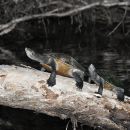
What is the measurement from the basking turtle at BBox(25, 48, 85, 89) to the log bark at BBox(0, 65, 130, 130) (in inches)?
4.0

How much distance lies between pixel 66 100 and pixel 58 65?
0.69 meters

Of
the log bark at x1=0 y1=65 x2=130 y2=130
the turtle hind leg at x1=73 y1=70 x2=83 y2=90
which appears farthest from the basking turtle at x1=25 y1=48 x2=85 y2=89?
the log bark at x1=0 y1=65 x2=130 y2=130

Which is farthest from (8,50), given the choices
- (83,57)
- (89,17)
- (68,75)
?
(68,75)

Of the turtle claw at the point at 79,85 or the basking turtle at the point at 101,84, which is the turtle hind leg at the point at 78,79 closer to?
the turtle claw at the point at 79,85

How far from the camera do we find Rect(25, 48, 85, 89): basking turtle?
441 cm

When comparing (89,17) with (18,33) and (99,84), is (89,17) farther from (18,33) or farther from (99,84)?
(99,84)

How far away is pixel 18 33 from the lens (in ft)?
48.1

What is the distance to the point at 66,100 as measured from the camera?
425 centimetres

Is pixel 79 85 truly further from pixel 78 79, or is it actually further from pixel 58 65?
pixel 58 65

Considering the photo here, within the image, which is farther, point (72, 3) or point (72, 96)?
point (72, 3)

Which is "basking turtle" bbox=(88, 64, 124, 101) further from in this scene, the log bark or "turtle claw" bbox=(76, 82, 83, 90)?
"turtle claw" bbox=(76, 82, 83, 90)

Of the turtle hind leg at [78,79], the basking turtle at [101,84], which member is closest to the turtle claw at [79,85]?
the turtle hind leg at [78,79]

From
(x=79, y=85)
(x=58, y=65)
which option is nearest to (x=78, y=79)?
(x=79, y=85)

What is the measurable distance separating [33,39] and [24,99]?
9001mm
